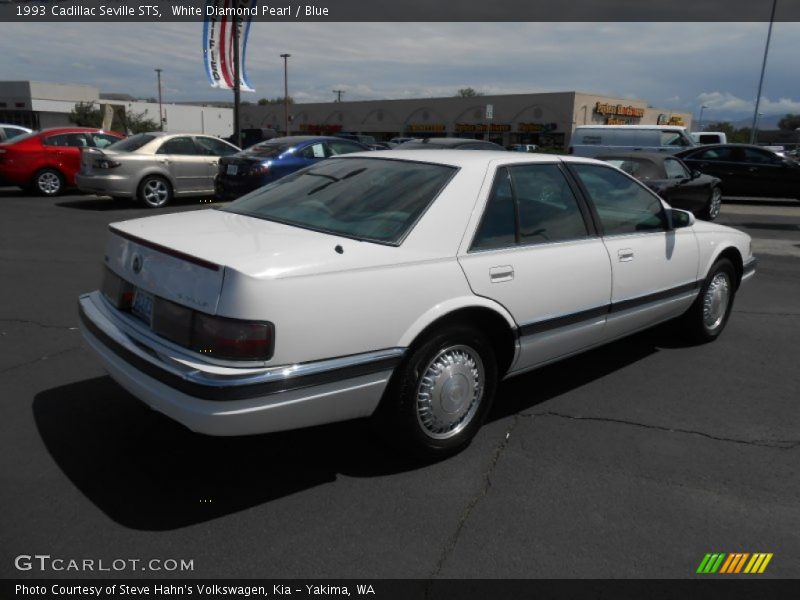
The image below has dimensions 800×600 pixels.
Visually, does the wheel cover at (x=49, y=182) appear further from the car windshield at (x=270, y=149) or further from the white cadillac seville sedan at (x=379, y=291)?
the white cadillac seville sedan at (x=379, y=291)

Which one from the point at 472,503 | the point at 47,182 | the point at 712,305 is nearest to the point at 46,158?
the point at 47,182

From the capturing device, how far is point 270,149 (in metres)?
12.5

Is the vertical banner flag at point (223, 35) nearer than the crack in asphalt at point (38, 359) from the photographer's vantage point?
No

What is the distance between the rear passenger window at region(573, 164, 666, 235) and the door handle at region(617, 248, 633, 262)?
130 millimetres

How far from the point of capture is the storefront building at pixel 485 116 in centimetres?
4972

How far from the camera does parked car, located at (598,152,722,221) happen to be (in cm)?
1112

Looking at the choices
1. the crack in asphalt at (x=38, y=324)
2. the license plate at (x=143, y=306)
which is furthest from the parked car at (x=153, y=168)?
the license plate at (x=143, y=306)

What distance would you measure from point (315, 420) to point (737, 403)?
9.51ft

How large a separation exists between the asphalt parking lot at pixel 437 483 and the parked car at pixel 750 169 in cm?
1313

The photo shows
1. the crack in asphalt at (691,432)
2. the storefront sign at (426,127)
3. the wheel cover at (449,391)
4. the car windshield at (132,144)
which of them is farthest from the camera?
the storefront sign at (426,127)

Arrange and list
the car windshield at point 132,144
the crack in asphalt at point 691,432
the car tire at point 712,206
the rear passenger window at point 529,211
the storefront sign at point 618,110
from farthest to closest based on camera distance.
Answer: the storefront sign at point 618,110 < the car tire at point 712,206 < the car windshield at point 132,144 < the crack in asphalt at point 691,432 < the rear passenger window at point 529,211

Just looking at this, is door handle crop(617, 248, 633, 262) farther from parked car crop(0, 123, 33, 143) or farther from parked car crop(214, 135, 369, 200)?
parked car crop(0, 123, 33, 143)

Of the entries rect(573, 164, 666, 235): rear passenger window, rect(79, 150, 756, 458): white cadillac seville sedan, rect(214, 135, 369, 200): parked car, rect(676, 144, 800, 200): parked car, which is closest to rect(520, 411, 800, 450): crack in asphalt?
rect(79, 150, 756, 458): white cadillac seville sedan

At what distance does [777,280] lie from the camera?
26.4 feet
